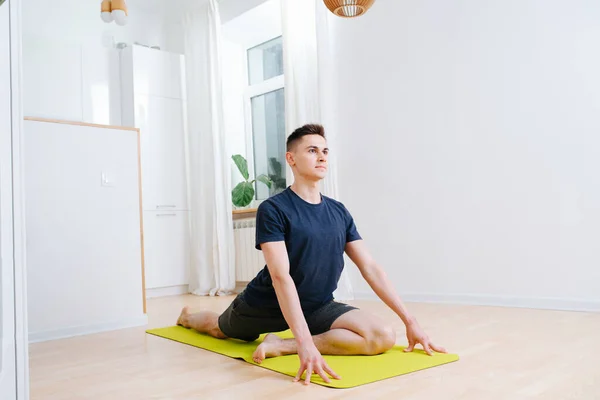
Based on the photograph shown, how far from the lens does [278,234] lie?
2.26 metres

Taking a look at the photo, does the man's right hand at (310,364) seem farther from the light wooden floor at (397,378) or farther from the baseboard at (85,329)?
the baseboard at (85,329)

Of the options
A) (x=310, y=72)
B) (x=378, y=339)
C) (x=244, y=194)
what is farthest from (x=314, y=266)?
(x=244, y=194)

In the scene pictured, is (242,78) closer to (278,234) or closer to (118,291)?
(118,291)

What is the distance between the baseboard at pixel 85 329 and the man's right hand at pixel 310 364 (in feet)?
5.82

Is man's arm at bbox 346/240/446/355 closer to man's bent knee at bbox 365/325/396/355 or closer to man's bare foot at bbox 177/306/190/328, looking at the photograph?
man's bent knee at bbox 365/325/396/355

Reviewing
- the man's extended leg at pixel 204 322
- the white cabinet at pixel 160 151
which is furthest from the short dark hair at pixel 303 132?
the white cabinet at pixel 160 151

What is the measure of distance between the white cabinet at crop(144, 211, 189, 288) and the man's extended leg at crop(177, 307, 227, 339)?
2.22m

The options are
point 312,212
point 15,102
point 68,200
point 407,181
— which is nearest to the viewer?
point 15,102

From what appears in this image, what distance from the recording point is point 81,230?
331 centimetres

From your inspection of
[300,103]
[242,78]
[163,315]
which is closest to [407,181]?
[300,103]

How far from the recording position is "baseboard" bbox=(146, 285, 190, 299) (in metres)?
5.52

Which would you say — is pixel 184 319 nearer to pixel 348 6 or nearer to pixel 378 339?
pixel 378 339

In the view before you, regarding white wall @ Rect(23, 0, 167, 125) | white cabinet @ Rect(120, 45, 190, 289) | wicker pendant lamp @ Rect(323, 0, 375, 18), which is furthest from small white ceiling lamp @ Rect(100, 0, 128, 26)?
wicker pendant lamp @ Rect(323, 0, 375, 18)

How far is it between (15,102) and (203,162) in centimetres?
426
